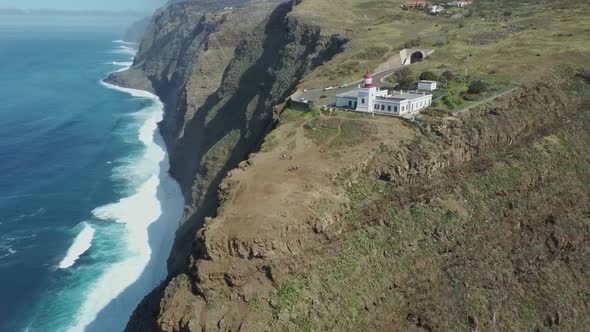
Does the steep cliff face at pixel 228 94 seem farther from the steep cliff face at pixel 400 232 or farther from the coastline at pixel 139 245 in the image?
the steep cliff face at pixel 400 232

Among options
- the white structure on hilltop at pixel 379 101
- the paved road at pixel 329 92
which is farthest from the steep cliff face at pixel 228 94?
the white structure on hilltop at pixel 379 101

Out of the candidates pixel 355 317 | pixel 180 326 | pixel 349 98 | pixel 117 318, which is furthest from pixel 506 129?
pixel 117 318

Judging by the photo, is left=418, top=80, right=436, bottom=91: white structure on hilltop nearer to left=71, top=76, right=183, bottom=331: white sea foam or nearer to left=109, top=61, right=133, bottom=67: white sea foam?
left=71, top=76, right=183, bottom=331: white sea foam

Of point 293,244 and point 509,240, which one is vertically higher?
point 293,244

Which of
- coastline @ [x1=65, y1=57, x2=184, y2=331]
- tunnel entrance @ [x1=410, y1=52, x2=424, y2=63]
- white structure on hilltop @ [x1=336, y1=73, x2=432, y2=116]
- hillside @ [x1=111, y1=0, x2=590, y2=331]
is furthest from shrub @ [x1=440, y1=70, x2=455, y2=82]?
coastline @ [x1=65, y1=57, x2=184, y2=331]

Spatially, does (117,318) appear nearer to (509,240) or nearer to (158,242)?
(158,242)

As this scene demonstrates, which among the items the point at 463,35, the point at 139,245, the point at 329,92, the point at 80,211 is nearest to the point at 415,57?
the point at 463,35
